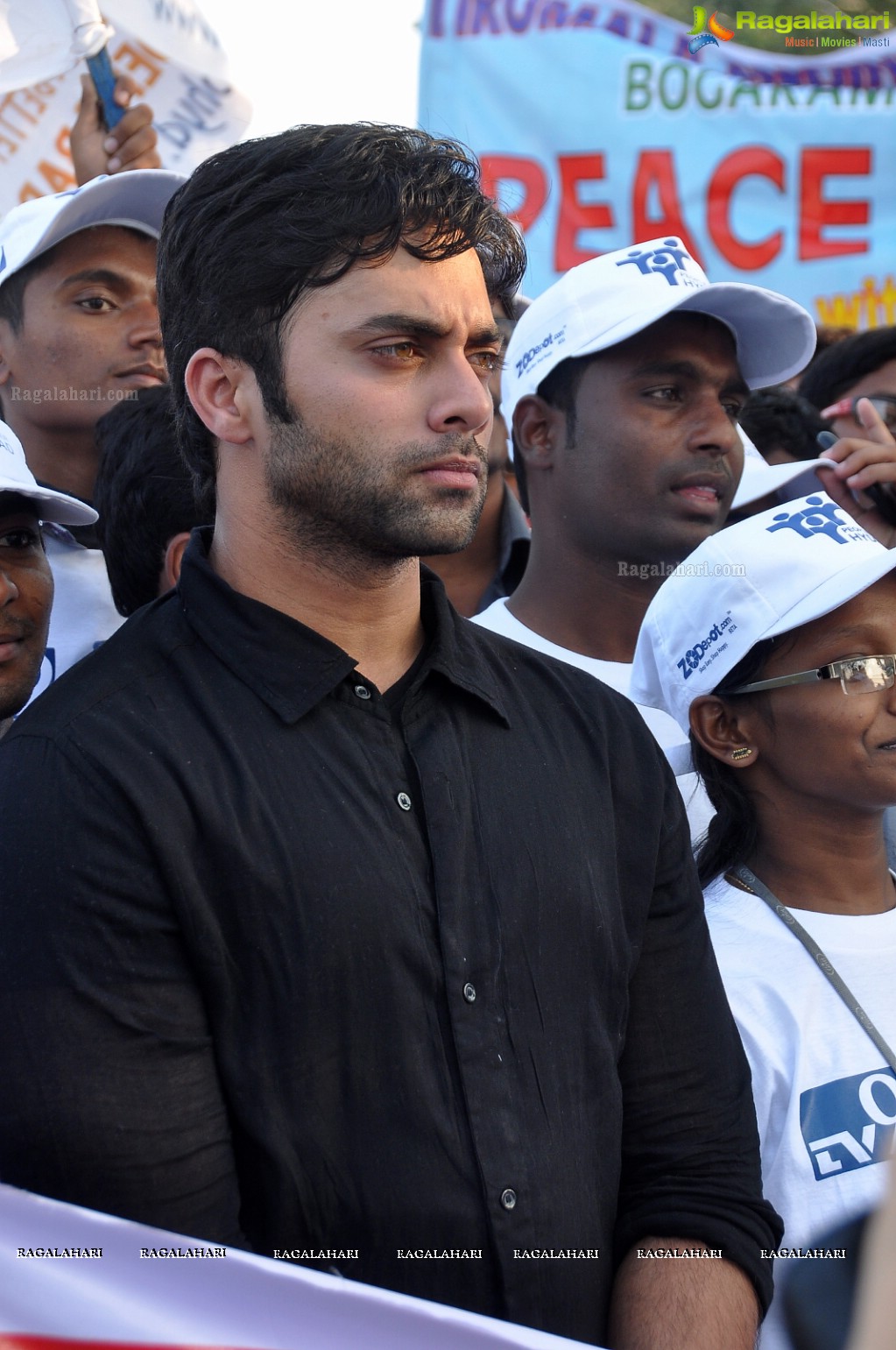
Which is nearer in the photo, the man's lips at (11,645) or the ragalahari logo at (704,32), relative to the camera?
the man's lips at (11,645)

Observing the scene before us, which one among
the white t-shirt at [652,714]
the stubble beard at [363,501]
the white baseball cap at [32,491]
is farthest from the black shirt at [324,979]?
the white baseball cap at [32,491]

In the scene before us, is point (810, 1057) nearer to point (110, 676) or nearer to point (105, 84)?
point (110, 676)

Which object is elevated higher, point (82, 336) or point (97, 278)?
point (97, 278)

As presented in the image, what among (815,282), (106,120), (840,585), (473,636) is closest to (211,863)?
(473,636)

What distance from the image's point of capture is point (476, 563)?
420 cm

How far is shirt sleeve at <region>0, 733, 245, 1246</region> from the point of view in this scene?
5.24ft

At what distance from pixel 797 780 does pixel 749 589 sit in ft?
1.19

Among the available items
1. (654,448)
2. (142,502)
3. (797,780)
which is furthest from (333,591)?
(654,448)

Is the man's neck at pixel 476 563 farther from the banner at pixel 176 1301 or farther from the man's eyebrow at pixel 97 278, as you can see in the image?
the banner at pixel 176 1301

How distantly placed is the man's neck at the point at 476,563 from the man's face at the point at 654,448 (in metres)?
0.52

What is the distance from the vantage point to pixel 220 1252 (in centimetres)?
156

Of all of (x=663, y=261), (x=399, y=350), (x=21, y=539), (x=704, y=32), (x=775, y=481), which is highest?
(x=704, y=32)

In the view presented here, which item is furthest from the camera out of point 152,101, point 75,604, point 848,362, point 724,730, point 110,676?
point 848,362

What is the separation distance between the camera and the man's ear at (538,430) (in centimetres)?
371
